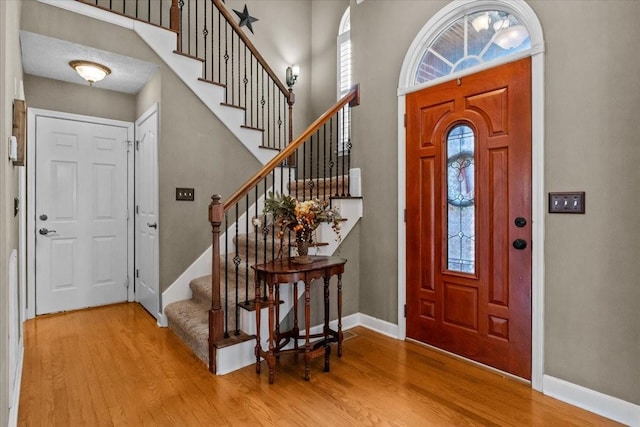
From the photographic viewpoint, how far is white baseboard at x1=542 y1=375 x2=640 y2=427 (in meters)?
1.87

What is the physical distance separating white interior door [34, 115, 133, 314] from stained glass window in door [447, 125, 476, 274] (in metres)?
3.57

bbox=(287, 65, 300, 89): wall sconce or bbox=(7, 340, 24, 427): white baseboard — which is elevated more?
bbox=(287, 65, 300, 89): wall sconce

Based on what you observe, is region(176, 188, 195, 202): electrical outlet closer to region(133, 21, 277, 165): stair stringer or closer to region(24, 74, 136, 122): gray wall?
region(133, 21, 277, 165): stair stringer

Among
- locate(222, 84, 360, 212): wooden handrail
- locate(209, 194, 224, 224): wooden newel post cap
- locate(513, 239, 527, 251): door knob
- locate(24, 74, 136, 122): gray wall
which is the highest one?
locate(24, 74, 136, 122): gray wall

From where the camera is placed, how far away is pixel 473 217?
2.54 metres

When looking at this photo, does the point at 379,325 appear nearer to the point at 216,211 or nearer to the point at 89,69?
the point at 216,211

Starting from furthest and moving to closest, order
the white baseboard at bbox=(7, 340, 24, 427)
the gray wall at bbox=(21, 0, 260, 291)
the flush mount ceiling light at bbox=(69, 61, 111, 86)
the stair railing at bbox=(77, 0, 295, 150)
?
the stair railing at bbox=(77, 0, 295, 150)
the gray wall at bbox=(21, 0, 260, 291)
the flush mount ceiling light at bbox=(69, 61, 111, 86)
the white baseboard at bbox=(7, 340, 24, 427)

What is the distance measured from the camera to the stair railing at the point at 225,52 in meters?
3.75

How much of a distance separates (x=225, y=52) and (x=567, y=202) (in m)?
3.75

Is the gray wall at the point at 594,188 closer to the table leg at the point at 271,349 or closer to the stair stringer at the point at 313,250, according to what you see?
the stair stringer at the point at 313,250

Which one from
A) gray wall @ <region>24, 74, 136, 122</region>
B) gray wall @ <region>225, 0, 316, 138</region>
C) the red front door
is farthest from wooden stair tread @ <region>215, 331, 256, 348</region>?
gray wall @ <region>225, 0, 316, 138</region>

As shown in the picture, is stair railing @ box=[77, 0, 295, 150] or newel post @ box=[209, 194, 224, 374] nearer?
newel post @ box=[209, 194, 224, 374]

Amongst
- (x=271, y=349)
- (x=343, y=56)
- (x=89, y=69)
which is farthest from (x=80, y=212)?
(x=343, y=56)

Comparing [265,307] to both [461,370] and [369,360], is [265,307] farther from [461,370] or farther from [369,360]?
[461,370]
